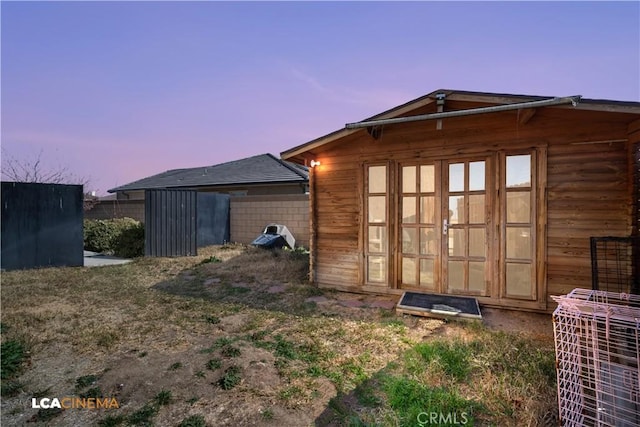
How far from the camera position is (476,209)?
4.25 metres

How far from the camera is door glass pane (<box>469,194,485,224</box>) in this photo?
4219mm

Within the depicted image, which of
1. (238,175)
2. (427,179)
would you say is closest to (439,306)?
(427,179)

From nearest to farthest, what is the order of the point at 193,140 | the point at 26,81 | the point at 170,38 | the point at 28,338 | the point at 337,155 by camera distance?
the point at 28,338 → the point at 337,155 → the point at 170,38 → the point at 26,81 → the point at 193,140

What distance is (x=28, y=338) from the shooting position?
3.32m

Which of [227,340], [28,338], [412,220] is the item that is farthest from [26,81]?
[412,220]

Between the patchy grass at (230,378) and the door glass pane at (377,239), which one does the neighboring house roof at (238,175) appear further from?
the patchy grass at (230,378)

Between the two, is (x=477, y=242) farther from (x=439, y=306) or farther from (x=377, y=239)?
(x=377, y=239)

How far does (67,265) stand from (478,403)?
9.50 meters

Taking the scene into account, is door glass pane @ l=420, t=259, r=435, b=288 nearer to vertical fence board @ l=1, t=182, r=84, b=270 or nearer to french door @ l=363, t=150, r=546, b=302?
french door @ l=363, t=150, r=546, b=302

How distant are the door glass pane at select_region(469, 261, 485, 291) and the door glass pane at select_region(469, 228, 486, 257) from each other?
15cm

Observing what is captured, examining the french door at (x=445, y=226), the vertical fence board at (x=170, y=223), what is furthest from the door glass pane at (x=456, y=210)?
the vertical fence board at (x=170, y=223)

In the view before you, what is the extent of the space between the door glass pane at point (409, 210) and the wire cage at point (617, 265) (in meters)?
2.19

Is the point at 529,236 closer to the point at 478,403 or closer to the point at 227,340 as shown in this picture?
the point at 478,403

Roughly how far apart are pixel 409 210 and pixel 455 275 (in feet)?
3.95
